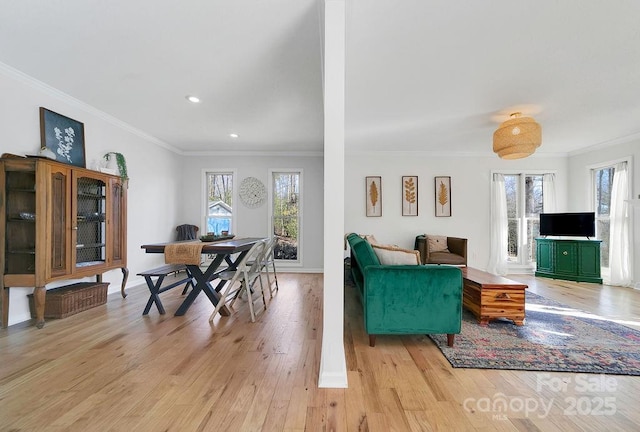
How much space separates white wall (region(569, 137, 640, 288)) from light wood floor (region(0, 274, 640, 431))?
13.6 feet

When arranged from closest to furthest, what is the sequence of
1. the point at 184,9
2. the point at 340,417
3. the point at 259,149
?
the point at 340,417 → the point at 184,9 → the point at 259,149

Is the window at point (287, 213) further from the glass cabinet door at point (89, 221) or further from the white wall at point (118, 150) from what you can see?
the glass cabinet door at point (89, 221)

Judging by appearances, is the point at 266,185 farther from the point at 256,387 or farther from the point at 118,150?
the point at 256,387

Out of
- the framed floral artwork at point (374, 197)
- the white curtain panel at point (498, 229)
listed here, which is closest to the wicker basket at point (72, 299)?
the framed floral artwork at point (374, 197)

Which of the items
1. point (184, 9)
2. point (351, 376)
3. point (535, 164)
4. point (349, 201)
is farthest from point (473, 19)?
point (535, 164)

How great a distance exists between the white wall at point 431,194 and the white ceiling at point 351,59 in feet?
5.28

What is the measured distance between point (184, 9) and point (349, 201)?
4366mm

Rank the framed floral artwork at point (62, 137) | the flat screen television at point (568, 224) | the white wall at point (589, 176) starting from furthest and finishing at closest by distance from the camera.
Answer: the flat screen television at point (568, 224)
the white wall at point (589, 176)
the framed floral artwork at point (62, 137)

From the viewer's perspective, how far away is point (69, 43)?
2312mm

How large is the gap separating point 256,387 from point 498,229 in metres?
5.68

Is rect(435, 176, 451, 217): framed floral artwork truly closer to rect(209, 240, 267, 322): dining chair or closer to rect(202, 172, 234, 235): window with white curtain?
rect(209, 240, 267, 322): dining chair

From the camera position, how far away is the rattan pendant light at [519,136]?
323 centimetres

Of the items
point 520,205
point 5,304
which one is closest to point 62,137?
point 5,304

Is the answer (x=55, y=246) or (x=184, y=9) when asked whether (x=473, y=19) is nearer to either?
(x=184, y=9)
